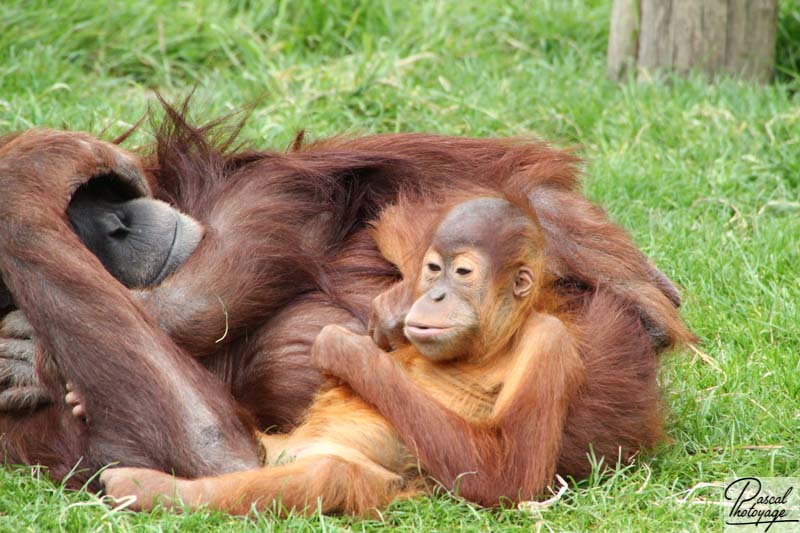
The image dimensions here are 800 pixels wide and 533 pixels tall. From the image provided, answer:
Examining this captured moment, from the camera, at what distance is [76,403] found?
11.5 ft

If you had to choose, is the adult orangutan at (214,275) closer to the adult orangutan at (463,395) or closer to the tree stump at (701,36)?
the adult orangutan at (463,395)

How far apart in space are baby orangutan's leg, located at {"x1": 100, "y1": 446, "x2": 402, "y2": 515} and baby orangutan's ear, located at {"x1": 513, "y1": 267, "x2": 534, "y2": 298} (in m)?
0.66

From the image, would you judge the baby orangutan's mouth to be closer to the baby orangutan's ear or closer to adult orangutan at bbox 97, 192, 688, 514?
adult orangutan at bbox 97, 192, 688, 514

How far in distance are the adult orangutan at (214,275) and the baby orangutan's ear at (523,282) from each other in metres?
0.17

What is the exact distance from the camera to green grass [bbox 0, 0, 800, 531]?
3479 mm

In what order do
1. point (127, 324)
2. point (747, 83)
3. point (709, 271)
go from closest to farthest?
point (127, 324)
point (709, 271)
point (747, 83)

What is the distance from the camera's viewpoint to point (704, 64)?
267 inches

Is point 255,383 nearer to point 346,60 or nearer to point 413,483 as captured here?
point 413,483

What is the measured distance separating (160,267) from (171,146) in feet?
1.60

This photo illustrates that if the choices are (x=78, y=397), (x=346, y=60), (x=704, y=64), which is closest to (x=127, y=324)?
(x=78, y=397)

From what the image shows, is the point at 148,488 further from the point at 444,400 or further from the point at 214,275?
the point at 444,400

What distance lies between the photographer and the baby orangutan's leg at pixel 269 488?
10.6ft

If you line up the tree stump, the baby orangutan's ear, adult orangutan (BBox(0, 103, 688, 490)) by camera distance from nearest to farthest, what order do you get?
adult orangutan (BBox(0, 103, 688, 490)) → the baby orangutan's ear → the tree stump

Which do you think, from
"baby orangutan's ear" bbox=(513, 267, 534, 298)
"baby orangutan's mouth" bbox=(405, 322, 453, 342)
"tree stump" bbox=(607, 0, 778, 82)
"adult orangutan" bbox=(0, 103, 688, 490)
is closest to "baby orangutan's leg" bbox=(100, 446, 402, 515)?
"adult orangutan" bbox=(0, 103, 688, 490)
